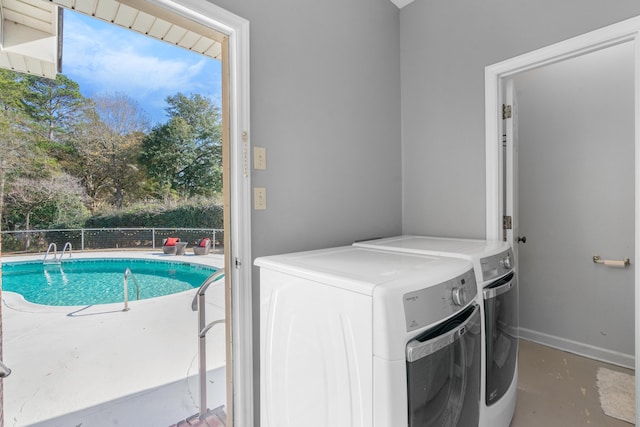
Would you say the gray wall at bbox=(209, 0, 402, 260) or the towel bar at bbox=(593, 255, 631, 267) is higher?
the gray wall at bbox=(209, 0, 402, 260)

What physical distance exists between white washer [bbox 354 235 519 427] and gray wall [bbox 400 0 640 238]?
60cm

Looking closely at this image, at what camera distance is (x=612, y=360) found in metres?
2.39

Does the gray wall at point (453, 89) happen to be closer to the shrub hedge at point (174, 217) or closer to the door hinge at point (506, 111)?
the door hinge at point (506, 111)

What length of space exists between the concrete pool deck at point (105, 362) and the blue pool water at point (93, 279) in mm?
65

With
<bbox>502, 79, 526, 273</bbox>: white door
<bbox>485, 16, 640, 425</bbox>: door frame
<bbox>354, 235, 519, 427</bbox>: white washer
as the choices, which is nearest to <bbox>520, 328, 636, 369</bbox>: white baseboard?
<bbox>485, 16, 640, 425</bbox>: door frame

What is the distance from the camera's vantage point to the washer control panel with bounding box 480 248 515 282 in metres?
1.34

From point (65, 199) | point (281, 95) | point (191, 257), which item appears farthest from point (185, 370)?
point (281, 95)

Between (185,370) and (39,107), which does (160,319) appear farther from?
(39,107)

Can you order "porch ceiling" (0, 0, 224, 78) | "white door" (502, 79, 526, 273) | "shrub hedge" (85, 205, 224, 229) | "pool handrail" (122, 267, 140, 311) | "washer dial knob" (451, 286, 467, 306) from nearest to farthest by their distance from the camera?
"washer dial knob" (451, 286, 467, 306)
"porch ceiling" (0, 0, 224, 78)
"shrub hedge" (85, 205, 224, 229)
"white door" (502, 79, 526, 273)
"pool handrail" (122, 267, 140, 311)

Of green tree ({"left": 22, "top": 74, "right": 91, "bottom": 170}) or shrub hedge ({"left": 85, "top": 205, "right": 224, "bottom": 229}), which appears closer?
green tree ({"left": 22, "top": 74, "right": 91, "bottom": 170})

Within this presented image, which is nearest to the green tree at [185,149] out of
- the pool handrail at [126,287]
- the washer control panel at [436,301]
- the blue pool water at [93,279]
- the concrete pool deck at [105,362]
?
the concrete pool deck at [105,362]

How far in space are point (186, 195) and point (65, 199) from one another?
A: 2.02 feet

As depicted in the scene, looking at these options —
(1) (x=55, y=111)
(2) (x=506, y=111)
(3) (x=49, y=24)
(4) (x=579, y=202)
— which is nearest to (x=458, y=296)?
(2) (x=506, y=111)

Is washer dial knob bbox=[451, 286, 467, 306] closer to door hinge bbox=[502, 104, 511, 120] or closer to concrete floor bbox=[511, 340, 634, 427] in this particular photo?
concrete floor bbox=[511, 340, 634, 427]
